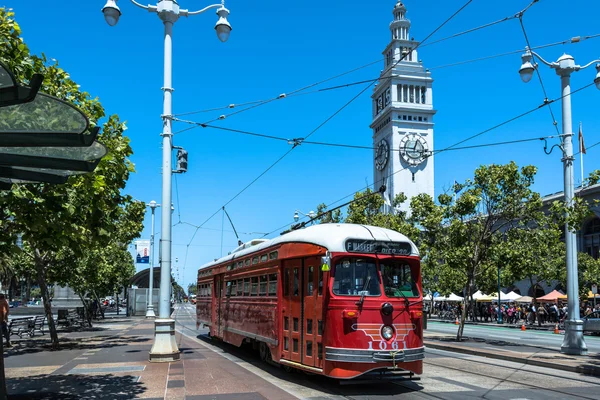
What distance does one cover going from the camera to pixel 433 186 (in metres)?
118

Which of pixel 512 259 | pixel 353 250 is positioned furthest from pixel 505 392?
pixel 512 259

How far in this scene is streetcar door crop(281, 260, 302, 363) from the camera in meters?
12.1

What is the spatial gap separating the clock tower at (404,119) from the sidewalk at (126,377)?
98.8 m

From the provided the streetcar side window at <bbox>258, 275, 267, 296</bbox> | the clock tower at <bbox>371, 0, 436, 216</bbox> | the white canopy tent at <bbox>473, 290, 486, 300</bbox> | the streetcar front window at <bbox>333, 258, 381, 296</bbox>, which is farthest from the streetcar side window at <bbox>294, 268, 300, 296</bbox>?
the clock tower at <bbox>371, 0, 436, 216</bbox>

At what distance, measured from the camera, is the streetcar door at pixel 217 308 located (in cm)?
1998

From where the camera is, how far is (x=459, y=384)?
1183 cm

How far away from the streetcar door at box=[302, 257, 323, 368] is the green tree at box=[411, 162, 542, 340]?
504 inches

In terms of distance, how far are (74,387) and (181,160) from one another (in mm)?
7599

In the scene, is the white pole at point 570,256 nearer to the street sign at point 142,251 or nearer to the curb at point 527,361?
the curb at point 527,361

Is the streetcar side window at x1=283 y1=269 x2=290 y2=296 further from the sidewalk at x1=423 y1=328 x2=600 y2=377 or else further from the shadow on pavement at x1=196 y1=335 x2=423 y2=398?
the sidewalk at x1=423 y1=328 x2=600 y2=377

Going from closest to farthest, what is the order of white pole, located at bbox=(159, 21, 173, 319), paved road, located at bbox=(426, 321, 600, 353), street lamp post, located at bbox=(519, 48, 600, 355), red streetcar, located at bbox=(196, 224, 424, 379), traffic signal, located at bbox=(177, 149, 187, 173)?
red streetcar, located at bbox=(196, 224, 424, 379), white pole, located at bbox=(159, 21, 173, 319), traffic signal, located at bbox=(177, 149, 187, 173), street lamp post, located at bbox=(519, 48, 600, 355), paved road, located at bbox=(426, 321, 600, 353)

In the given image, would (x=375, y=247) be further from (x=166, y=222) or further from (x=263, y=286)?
(x=166, y=222)

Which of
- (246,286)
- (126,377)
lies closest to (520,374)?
(246,286)

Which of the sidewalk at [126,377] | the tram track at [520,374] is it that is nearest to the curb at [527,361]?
the tram track at [520,374]
